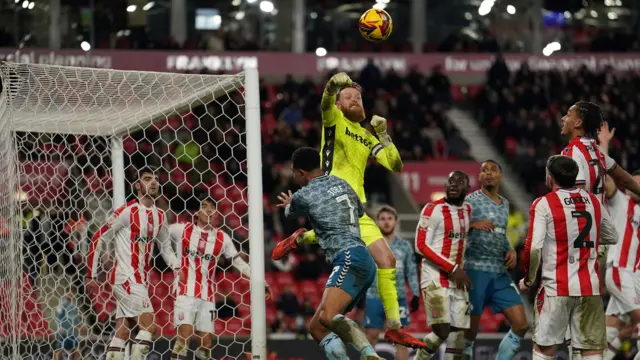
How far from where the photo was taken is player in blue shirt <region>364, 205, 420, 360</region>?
11.3 meters

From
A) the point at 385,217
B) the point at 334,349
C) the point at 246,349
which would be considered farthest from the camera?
the point at 246,349

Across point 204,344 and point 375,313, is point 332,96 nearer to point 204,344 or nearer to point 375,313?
point 204,344

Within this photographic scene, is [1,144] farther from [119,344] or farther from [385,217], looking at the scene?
[385,217]

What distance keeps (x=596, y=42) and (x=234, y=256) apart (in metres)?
17.0

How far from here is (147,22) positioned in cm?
2414

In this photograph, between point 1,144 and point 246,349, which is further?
point 246,349

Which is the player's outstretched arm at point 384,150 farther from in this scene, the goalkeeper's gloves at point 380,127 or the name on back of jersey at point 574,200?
the name on back of jersey at point 574,200

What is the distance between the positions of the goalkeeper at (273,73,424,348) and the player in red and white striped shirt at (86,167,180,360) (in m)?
2.12

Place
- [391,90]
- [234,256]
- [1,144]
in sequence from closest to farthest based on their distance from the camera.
A: [1,144] < [234,256] < [391,90]

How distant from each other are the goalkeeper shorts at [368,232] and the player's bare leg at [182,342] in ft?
9.57

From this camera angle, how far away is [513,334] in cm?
938

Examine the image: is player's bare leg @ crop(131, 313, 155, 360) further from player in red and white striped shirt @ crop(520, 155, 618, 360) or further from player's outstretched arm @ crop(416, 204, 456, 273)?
player in red and white striped shirt @ crop(520, 155, 618, 360)

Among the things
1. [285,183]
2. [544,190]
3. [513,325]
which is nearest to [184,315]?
[513,325]

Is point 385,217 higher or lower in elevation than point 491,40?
lower
